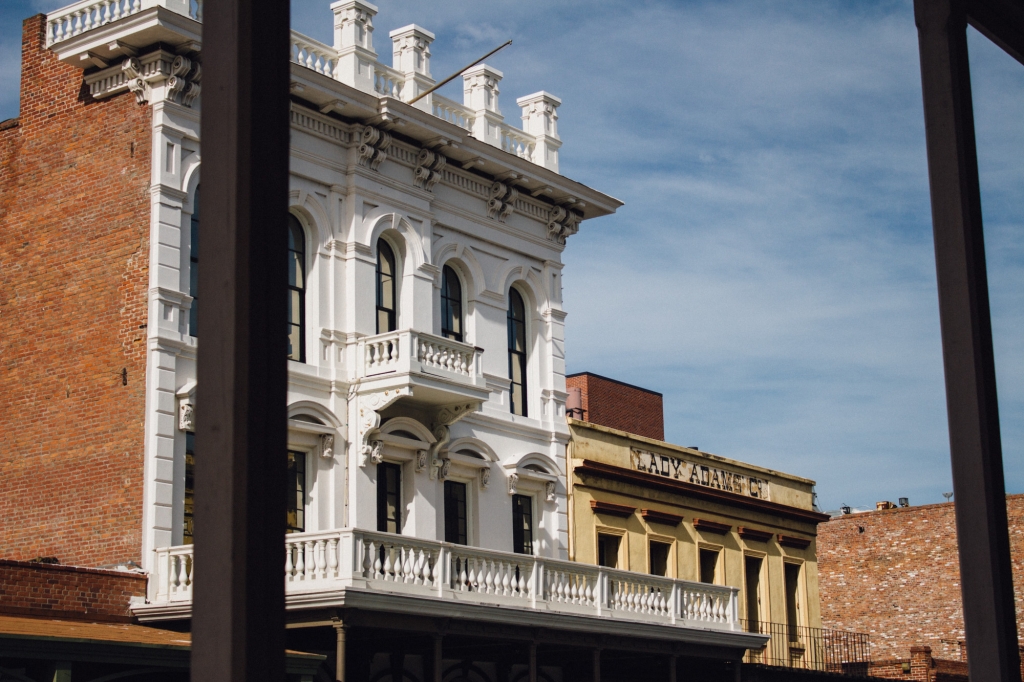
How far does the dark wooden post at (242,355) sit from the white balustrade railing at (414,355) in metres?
21.0

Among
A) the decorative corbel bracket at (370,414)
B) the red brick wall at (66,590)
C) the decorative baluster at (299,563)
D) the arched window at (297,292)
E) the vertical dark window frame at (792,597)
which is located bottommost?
the red brick wall at (66,590)

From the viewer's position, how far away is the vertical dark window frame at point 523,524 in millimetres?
28078

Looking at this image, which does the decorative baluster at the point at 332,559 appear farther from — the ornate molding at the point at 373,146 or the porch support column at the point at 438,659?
the ornate molding at the point at 373,146

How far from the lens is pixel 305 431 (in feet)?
78.4

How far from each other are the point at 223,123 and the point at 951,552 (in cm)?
4551

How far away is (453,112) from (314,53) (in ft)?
11.7

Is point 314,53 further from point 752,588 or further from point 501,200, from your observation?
point 752,588

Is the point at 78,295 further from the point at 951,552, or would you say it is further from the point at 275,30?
the point at 951,552

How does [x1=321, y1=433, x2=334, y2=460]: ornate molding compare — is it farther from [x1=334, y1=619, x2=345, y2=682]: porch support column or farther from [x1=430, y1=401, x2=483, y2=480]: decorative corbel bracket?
[x1=334, y1=619, x2=345, y2=682]: porch support column

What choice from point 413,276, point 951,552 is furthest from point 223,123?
point 951,552

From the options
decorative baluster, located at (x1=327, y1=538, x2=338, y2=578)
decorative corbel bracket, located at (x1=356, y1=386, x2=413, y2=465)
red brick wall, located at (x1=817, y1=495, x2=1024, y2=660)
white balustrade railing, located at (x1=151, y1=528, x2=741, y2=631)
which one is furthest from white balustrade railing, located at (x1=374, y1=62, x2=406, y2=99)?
red brick wall, located at (x1=817, y1=495, x2=1024, y2=660)

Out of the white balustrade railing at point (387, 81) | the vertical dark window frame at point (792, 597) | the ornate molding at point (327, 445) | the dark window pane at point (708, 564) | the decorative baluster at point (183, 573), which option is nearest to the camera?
the decorative baluster at point (183, 573)

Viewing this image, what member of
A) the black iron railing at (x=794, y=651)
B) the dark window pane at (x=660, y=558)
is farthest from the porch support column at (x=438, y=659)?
the black iron railing at (x=794, y=651)

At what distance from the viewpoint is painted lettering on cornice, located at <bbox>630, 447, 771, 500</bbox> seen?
31391 mm
